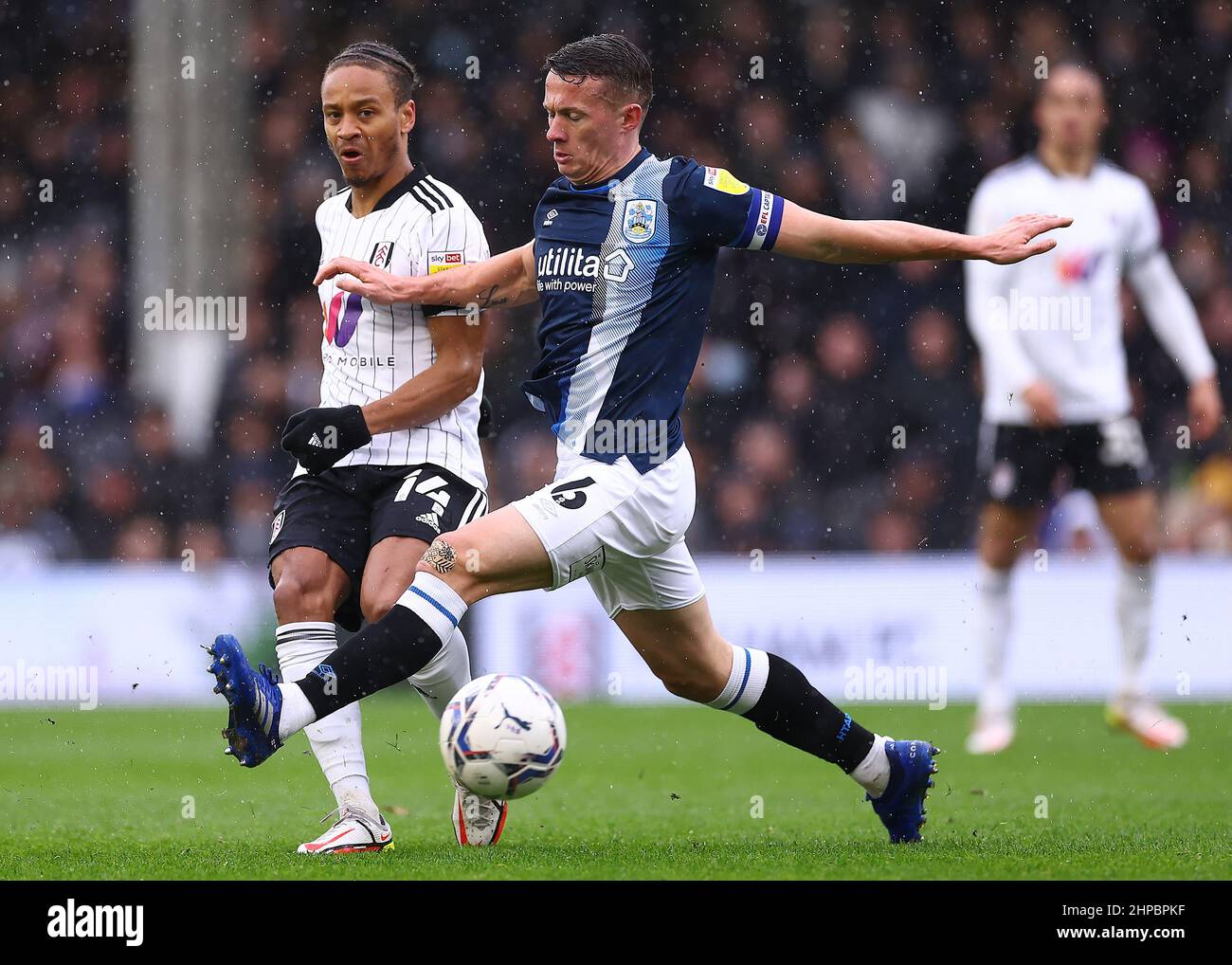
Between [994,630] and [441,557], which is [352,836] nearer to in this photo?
[441,557]

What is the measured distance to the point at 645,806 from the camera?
5844 millimetres

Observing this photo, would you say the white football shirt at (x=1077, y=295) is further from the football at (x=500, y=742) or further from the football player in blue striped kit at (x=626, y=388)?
the football at (x=500, y=742)

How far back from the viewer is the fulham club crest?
4.82 meters

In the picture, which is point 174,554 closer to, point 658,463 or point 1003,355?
point 1003,355

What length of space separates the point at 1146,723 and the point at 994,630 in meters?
0.84

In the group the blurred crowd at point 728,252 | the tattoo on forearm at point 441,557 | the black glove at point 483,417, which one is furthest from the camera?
the blurred crowd at point 728,252

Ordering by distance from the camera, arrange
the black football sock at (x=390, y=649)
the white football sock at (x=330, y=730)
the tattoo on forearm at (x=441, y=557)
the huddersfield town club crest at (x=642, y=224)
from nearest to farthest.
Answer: the black football sock at (x=390, y=649), the tattoo on forearm at (x=441, y=557), the huddersfield town club crest at (x=642, y=224), the white football sock at (x=330, y=730)

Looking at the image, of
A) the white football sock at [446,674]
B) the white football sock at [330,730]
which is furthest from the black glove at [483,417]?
the white football sock at [330,730]

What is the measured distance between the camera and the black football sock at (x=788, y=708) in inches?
183

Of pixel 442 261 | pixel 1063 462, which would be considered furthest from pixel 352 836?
pixel 1063 462

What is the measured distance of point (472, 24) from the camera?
13102mm

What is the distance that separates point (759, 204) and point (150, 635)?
22.1 ft

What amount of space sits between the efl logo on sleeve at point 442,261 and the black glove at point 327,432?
485 mm

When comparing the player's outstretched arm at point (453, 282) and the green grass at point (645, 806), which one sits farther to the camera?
the player's outstretched arm at point (453, 282)
